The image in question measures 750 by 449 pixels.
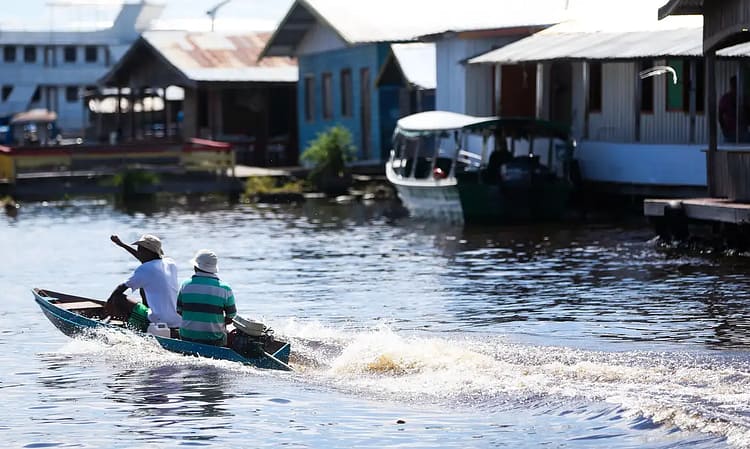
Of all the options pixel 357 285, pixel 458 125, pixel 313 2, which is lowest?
pixel 357 285

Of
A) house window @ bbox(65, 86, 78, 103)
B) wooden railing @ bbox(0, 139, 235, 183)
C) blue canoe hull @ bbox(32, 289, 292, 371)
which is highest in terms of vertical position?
house window @ bbox(65, 86, 78, 103)

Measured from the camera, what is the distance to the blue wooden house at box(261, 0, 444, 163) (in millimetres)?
43594

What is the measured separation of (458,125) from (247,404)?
17925mm

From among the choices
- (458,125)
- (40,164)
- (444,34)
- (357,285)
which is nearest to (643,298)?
(357,285)

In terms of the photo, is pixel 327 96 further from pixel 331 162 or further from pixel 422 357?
pixel 422 357

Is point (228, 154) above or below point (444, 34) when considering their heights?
below

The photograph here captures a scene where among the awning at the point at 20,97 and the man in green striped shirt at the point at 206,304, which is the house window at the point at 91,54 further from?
the man in green striped shirt at the point at 206,304

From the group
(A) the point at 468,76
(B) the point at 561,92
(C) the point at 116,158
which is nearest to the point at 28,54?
(C) the point at 116,158

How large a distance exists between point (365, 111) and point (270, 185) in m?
4.85

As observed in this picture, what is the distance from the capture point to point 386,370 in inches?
579

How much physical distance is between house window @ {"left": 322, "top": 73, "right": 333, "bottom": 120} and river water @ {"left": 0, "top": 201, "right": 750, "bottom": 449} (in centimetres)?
2075

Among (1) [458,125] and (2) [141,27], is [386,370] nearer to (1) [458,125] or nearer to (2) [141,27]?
(1) [458,125]

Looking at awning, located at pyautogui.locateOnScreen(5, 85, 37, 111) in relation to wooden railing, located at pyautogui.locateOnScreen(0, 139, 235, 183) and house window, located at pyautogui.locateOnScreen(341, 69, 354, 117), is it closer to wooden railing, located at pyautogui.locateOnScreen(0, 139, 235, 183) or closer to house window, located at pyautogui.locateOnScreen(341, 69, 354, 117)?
house window, located at pyautogui.locateOnScreen(341, 69, 354, 117)

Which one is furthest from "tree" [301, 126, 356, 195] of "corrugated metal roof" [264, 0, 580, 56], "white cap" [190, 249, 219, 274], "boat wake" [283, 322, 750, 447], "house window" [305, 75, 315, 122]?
"white cap" [190, 249, 219, 274]
